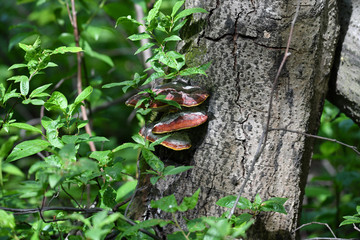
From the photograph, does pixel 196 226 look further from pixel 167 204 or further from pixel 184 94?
pixel 184 94

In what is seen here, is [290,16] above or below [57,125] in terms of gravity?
above

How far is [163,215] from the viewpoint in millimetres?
1634

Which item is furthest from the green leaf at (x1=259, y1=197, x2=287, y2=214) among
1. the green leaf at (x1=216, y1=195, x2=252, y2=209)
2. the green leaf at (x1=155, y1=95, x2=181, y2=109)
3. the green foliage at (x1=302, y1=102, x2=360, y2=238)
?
the green foliage at (x1=302, y1=102, x2=360, y2=238)

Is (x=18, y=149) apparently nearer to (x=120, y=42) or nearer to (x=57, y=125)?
(x=57, y=125)

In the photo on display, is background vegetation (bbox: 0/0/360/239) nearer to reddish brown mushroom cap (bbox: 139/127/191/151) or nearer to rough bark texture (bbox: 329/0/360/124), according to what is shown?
reddish brown mushroom cap (bbox: 139/127/191/151)

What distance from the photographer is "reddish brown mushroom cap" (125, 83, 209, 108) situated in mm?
1548

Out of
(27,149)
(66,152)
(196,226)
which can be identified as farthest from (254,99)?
(27,149)

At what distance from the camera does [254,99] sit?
1.59 metres

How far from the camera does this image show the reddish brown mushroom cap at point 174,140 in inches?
61.5

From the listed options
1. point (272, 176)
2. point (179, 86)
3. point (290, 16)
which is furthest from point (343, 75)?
point (179, 86)

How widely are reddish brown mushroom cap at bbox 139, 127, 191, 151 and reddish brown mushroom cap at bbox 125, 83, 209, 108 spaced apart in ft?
0.44

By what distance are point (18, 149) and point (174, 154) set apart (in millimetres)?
688

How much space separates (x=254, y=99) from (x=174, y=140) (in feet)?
1.35

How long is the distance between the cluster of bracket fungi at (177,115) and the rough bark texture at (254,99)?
89mm
